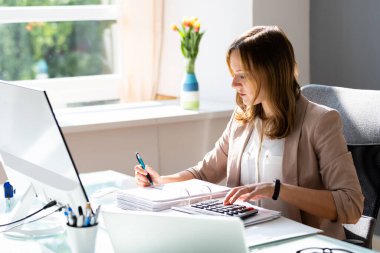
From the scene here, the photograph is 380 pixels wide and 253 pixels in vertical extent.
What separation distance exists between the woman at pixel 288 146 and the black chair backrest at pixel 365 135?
4.7 inches

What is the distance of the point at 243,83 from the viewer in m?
2.09

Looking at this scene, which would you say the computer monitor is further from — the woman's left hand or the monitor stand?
the woman's left hand

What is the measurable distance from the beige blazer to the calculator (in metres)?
0.27

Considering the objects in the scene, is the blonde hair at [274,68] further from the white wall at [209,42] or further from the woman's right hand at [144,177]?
the white wall at [209,42]

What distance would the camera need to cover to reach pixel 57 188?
171 centimetres

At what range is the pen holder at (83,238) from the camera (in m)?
1.50

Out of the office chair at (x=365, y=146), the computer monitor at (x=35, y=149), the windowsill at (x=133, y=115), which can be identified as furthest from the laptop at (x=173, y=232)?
the windowsill at (x=133, y=115)

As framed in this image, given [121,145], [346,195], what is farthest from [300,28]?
[346,195]

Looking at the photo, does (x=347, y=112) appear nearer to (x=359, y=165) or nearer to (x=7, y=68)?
(x=359, y=165)

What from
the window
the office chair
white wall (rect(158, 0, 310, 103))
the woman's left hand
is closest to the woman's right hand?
the woman's left hand

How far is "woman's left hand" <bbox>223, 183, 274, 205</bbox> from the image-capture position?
185 centimetres

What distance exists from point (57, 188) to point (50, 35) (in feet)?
8.45

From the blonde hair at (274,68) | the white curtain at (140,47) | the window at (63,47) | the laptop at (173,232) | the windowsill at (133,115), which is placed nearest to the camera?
the laptop at (173,232)

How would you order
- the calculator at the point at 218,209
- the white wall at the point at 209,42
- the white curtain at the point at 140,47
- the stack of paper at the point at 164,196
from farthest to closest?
the white curtain at the point at 140,47
the white wall at the point at 209,42
the stack of paper at the point at 164,196
the calculator at the point at 218,209
